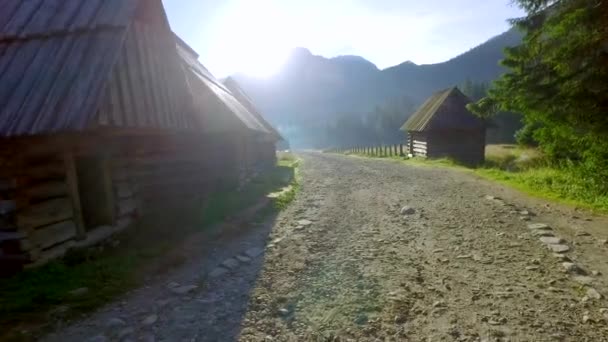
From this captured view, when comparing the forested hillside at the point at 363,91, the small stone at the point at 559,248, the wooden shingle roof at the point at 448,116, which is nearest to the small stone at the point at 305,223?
the small stone at the point at 559,248

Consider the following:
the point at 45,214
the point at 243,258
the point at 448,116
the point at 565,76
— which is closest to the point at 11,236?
the point at 45,214

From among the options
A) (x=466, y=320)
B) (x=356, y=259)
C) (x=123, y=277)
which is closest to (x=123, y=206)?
(x=123, y=277)

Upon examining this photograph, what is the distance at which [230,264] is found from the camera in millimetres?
5336

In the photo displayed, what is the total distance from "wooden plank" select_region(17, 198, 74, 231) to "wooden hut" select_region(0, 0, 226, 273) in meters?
0.02

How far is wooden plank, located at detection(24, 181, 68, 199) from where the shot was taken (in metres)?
5.44

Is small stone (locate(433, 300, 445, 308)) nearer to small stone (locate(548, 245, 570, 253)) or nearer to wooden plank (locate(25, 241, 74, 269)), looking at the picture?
small stone (locate(548, 245, 570, 253))

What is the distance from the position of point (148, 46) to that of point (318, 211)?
5.29 metres

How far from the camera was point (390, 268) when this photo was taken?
5.00 m

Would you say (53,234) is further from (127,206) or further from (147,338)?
(147,338)

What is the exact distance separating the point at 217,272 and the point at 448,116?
23332mm

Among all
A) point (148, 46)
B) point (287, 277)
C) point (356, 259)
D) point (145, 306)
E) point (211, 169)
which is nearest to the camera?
point (145, 306)

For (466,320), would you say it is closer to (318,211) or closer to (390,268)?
(390,268)

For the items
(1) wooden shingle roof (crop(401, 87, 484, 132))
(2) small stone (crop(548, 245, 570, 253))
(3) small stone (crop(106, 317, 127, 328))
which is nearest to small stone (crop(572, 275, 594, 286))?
(2) small stone (crop(548, 245, 570, 253))

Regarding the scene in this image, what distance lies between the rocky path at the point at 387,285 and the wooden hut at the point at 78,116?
233cm
